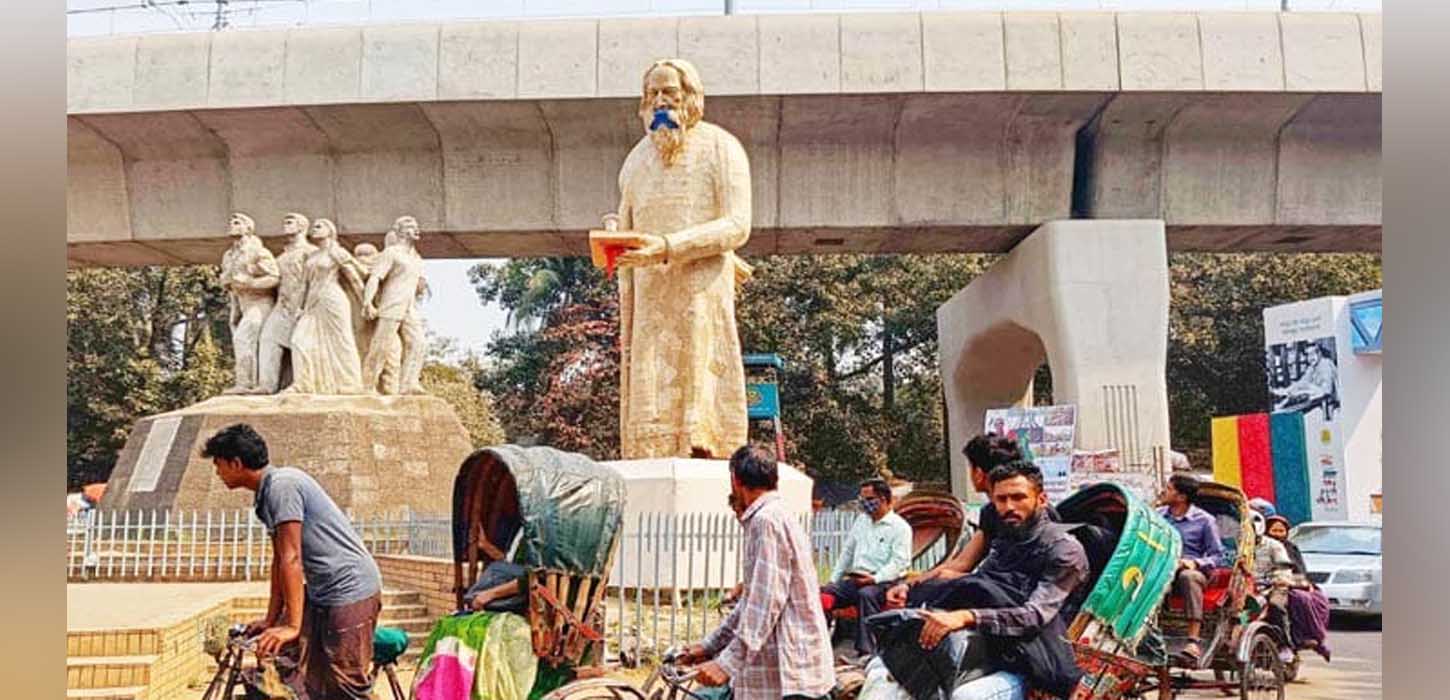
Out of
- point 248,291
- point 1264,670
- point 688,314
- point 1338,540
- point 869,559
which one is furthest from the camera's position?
point 248,291

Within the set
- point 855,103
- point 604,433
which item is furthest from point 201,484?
point 604,433

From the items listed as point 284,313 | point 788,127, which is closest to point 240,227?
point 284,313

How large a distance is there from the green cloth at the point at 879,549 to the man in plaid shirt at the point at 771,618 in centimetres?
253

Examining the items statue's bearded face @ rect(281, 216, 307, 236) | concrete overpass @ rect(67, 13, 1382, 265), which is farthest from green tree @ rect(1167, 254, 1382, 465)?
statue's bearded face @ rect(281, 216, 307, 236)

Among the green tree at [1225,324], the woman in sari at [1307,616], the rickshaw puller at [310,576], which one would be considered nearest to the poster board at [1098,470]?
the woman in sari at [1307,616]

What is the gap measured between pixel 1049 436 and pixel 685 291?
6466 mm

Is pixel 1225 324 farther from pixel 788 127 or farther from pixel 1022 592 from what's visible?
pixel 1022 592

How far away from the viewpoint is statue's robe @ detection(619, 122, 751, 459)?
1073 cm

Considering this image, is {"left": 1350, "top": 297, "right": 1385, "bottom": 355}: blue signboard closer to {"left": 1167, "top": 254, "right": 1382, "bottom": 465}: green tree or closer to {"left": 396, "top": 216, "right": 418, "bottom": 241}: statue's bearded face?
{"left": 396, "top": 216, "right": 418, "bottom": 241}: statue's bearded face

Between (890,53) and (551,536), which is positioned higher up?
(890,53)

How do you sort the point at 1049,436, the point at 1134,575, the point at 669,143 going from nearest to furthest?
the point at 1134,575
the point at 669,143
the point at 1049,436

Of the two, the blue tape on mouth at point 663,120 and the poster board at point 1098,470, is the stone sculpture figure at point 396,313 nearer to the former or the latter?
the blue tape on mouth at point 663,120

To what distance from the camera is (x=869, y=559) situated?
25.2 feet
